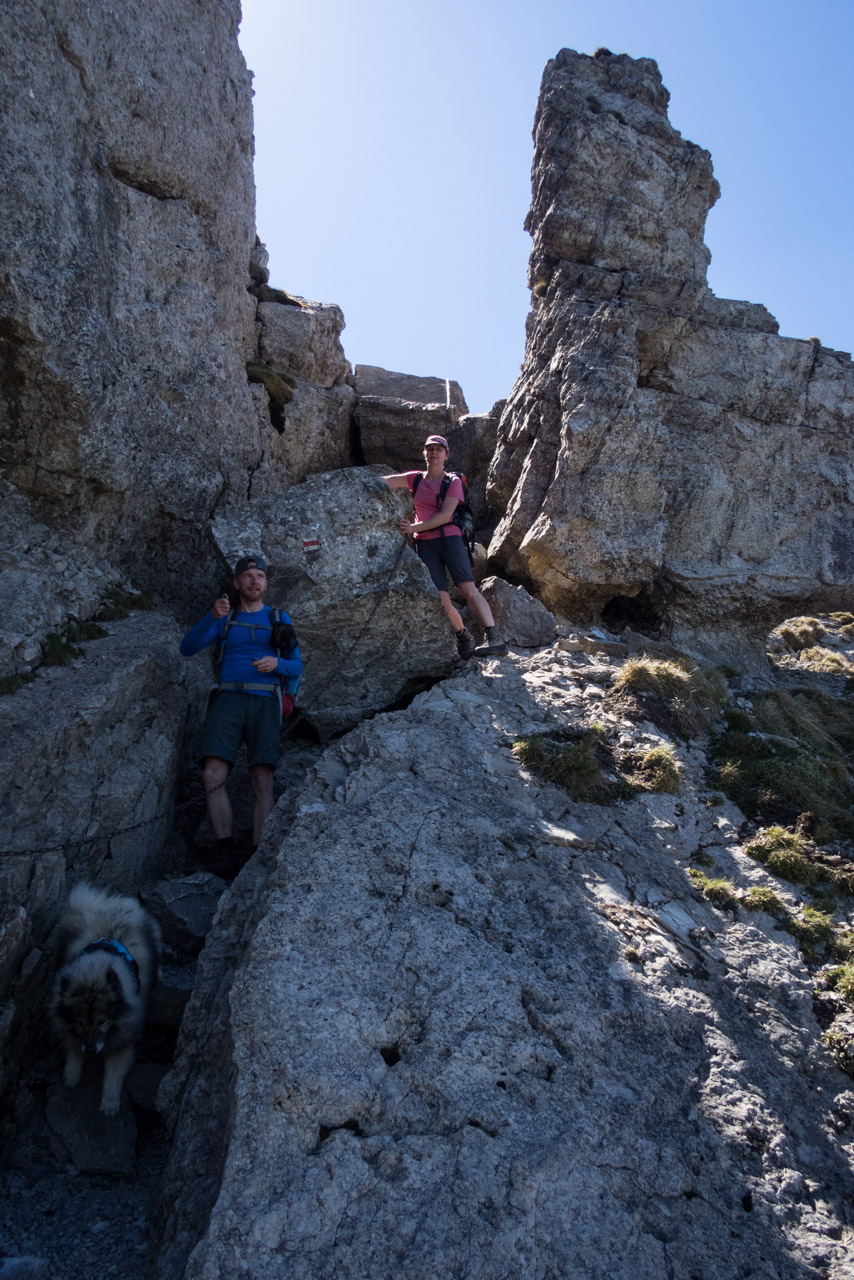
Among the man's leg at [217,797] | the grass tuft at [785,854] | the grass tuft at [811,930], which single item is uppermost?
the grass tuft at [785,854]

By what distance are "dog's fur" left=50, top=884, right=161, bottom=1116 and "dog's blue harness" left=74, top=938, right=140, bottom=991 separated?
0.03 metres

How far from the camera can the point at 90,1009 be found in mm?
6316

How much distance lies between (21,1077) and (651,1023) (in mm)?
4930

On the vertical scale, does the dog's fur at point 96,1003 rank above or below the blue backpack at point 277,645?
below

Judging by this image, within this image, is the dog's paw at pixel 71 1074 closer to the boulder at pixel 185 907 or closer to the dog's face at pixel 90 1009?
the dog's face at pixel 90 1009

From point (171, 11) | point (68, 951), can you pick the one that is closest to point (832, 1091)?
point (68, 951)

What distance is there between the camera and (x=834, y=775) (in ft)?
32.1

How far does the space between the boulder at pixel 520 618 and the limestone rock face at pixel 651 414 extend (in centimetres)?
140

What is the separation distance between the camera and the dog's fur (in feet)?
20.7

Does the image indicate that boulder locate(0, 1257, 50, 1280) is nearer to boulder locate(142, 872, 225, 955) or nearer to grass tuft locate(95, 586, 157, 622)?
boulder locate(142, 872, 225, 955)

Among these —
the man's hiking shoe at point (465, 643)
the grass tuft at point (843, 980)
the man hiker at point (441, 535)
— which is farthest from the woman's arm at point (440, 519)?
the grass tuft at point (843, 980)

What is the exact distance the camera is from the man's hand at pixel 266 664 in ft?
28.5

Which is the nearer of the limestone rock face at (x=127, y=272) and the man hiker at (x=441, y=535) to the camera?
the limestone rock face at (x=127, y=272)

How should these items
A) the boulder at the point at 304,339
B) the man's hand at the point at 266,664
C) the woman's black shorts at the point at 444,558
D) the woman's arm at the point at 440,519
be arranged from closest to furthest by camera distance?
the man's hand at the point at 266,664 < the woman's arm at the point at 440,519 < the woman's black shorts at the point at 444,558 < the boulder at the point at 304,339
